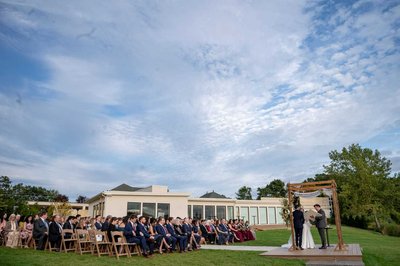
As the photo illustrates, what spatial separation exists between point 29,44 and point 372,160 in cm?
3975

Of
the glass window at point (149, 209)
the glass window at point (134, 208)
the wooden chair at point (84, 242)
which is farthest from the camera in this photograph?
the glass window at point (149, 209)

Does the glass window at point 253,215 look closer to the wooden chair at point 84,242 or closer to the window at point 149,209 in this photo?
the window at point 149,209

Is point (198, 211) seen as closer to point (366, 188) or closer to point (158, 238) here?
point (366, 188)

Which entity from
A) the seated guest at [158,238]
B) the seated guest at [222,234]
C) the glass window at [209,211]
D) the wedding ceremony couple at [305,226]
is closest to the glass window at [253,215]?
the glass window at [209,211]

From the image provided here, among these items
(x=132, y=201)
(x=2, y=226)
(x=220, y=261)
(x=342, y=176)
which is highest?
(x=342, y=176)

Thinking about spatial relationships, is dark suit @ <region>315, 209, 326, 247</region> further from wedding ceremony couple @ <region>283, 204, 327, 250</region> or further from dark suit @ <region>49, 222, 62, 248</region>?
dark suit @ <region>49, 222, 62, 248</region>

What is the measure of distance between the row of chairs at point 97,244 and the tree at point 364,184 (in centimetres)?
3333

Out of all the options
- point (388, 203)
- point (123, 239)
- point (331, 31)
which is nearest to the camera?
point (123, 239)

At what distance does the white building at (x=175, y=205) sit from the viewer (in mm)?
28344

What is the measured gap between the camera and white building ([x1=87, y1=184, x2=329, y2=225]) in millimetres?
28344

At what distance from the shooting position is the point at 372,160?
40.7 m

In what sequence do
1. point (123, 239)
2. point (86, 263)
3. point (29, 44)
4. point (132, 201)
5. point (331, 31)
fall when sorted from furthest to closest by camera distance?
point (132, 201) → point (29, 44) → point (331, 31) → point (123, 239) → point (86, 263)

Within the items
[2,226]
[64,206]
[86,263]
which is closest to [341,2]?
[86,263]

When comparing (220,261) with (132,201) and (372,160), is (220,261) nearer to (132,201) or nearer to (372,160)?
(132,201)
